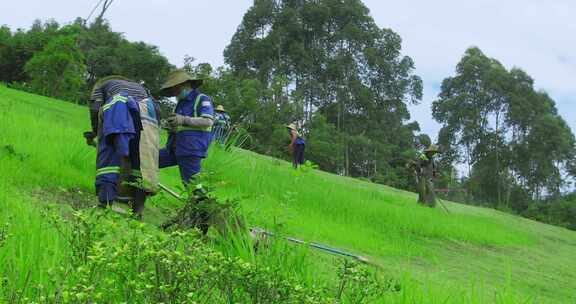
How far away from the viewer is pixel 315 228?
28.9 ft

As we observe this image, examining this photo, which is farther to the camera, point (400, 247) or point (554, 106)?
point (554, 106)

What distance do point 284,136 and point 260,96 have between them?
240 inches

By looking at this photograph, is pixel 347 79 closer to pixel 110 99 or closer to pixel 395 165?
pixel 395 165

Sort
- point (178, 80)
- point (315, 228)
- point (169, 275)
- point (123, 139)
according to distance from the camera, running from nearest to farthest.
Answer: point (169, 275)
point (123, 139)
point (178, 80)
point (315, 228)

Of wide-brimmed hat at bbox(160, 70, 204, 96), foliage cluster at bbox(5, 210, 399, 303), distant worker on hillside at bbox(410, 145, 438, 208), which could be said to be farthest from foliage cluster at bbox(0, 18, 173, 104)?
foliage cluster at bbox(5, 210, 399, 303)

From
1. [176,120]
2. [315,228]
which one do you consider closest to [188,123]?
[176,120]

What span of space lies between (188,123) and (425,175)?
458 inches

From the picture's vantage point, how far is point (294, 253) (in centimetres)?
407

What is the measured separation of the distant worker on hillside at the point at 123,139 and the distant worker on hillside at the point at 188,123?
0.22m

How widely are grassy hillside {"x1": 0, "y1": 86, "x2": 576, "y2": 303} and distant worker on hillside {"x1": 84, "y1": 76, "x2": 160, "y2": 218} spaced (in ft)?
1.25

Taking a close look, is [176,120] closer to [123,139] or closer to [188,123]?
[188,123]

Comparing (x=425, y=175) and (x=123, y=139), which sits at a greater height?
(x=123, y=139)

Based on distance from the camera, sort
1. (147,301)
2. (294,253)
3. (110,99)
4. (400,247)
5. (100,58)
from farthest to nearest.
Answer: (100,58), (400,247), (110,99), (294,253), (147,301)

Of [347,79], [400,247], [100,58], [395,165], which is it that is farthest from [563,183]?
[400,247]
